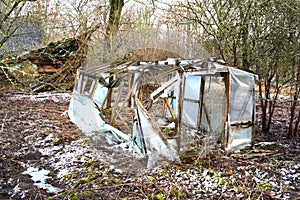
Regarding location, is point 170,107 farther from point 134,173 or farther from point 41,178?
point 41,178

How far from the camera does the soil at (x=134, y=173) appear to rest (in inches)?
158

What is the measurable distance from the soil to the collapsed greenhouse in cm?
34

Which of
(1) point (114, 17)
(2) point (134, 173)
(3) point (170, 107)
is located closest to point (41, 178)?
(2) point (134, 173)

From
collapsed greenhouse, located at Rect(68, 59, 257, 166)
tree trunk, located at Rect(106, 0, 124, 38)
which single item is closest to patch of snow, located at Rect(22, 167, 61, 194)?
collapsed greenhouse, located at Rect(68, 59, 257, 166)

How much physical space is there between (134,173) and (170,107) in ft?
4.49

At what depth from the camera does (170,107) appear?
5.32 metres

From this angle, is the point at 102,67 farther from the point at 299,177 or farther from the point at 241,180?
the point at 299,177

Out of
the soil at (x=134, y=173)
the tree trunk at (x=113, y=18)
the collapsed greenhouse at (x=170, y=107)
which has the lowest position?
the soil at (x=134, y=173)

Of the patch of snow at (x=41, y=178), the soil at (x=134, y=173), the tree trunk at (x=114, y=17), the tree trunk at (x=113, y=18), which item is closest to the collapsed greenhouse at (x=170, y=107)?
the soil at (x=134, y=173)

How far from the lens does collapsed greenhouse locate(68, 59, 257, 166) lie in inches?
198

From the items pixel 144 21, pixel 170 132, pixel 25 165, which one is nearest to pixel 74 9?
pixel 144 21

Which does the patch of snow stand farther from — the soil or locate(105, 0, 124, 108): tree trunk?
locate(105, 0, 124, 108): tree trunk

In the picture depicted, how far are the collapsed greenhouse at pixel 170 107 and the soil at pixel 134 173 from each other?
0.34 meters

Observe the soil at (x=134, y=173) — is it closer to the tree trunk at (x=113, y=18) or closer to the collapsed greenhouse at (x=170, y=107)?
the collapsed greenhouse at (x=170, y=107)
